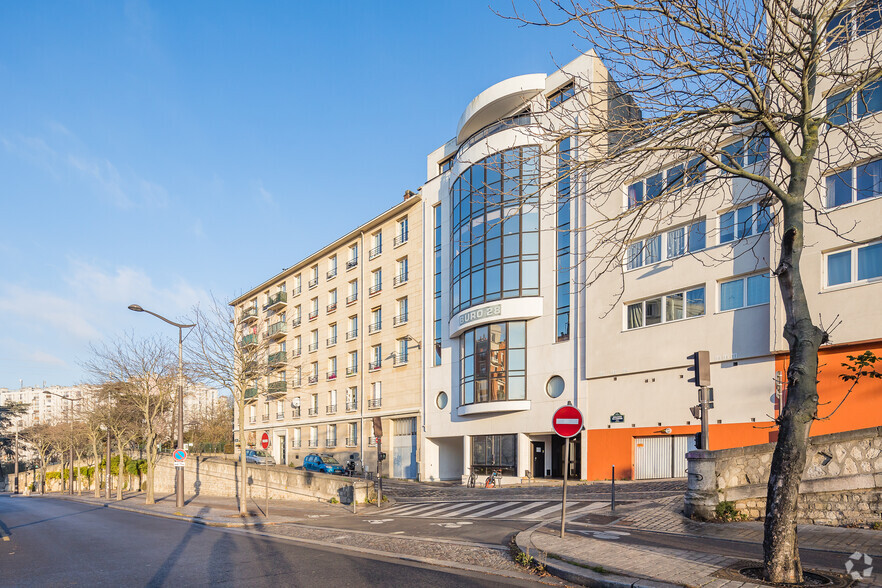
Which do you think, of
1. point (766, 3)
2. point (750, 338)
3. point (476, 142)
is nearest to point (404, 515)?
point (750, 338)

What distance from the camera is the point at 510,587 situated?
8.01m

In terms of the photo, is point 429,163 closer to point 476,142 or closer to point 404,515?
point 476,142

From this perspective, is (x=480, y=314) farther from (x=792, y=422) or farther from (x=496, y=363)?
(x=792, y=422)

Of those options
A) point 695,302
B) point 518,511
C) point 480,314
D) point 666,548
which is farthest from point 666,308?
point 666,548

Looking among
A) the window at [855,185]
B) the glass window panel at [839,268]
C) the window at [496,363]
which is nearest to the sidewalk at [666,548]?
the glass window panel at [839,268]

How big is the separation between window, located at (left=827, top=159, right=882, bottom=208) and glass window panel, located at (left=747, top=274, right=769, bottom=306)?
10.7ft

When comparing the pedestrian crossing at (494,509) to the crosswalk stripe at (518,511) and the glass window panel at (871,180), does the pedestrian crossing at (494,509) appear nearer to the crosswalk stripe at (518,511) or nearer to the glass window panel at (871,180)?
the crosswalk stripe at (518,511)

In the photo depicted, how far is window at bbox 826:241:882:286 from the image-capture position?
66.8 ft

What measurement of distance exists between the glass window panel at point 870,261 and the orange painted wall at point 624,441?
6262mm

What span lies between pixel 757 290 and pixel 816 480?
13.2 m

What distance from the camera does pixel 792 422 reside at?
23.8 feet

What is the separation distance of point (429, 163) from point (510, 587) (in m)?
36.7

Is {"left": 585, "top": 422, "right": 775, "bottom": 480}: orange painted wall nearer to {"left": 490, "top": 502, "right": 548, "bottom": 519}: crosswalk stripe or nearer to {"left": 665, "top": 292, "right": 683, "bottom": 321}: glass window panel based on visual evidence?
{"left": 665, "top": 292, "right": 683, "bottom": 321}: glass window panel

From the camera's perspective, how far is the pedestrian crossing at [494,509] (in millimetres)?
16078
